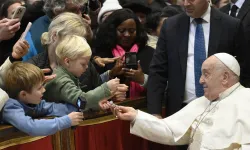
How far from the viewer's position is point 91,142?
4160 millimetres

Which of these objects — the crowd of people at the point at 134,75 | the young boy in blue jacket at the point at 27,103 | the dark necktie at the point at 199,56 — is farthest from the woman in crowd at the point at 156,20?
the young boy in blue jacket at the point at 27,103

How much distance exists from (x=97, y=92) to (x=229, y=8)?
105 inches

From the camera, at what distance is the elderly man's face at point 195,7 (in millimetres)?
4465

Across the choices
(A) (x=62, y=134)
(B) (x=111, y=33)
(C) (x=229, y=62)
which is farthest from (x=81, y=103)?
(B) (x=111, y=33)

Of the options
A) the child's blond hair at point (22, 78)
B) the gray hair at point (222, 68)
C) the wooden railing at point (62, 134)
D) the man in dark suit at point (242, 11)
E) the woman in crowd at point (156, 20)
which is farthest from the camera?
the woman in crowd at point (156, 20)

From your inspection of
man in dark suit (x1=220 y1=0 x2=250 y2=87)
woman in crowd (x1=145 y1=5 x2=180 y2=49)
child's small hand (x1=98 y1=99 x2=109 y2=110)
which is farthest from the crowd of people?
woman in crowd (x1=145 y1=5 x2=180 y2=49)

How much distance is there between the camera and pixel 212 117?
4.01 metres

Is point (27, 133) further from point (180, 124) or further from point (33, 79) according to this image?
point (180, 124)

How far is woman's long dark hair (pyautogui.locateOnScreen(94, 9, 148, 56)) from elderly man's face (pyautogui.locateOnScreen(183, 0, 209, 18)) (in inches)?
35.6

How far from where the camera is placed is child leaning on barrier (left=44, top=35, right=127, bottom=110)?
3.99 metres

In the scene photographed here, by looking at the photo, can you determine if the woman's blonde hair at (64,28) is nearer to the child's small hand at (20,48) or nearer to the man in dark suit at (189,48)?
the child's small hand at (20,48)

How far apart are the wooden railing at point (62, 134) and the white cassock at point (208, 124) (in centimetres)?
32

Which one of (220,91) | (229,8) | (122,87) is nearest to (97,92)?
(122,87)

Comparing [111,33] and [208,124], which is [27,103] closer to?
[208,124]
